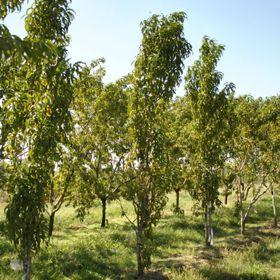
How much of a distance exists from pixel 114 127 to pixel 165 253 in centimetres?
931

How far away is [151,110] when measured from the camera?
1405cm

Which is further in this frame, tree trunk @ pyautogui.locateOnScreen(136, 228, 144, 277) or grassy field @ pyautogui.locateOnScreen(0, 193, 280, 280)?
tree trunk @ pyautogui.locateOnScreen(136, 228, 144, 277)

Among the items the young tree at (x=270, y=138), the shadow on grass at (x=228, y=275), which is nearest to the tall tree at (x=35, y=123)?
the shadow on grass at (x=228, y=275)

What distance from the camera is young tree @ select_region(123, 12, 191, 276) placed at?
45.3 ft

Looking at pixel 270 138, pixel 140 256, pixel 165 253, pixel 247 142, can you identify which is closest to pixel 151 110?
pixel 140 256

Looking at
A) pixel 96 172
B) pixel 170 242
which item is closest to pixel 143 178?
pixel 170 242

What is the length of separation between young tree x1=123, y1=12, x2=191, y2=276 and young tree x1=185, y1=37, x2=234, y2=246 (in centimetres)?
508

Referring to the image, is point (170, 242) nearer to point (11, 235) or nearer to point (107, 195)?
point (107, 195)

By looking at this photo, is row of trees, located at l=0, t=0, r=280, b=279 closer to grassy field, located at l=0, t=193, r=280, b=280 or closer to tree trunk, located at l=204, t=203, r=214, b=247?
tree trunk, located at l=204, t=203, r=214, b=247

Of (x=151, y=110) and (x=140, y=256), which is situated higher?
(x=151, y=110)

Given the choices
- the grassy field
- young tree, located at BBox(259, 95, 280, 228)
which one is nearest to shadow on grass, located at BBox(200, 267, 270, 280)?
the grassy field

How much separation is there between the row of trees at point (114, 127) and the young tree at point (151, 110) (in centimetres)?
4

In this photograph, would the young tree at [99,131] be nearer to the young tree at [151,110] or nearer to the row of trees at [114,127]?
the row of trees at [114,127]

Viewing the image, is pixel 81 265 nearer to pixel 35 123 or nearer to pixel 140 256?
pixel 140 256
